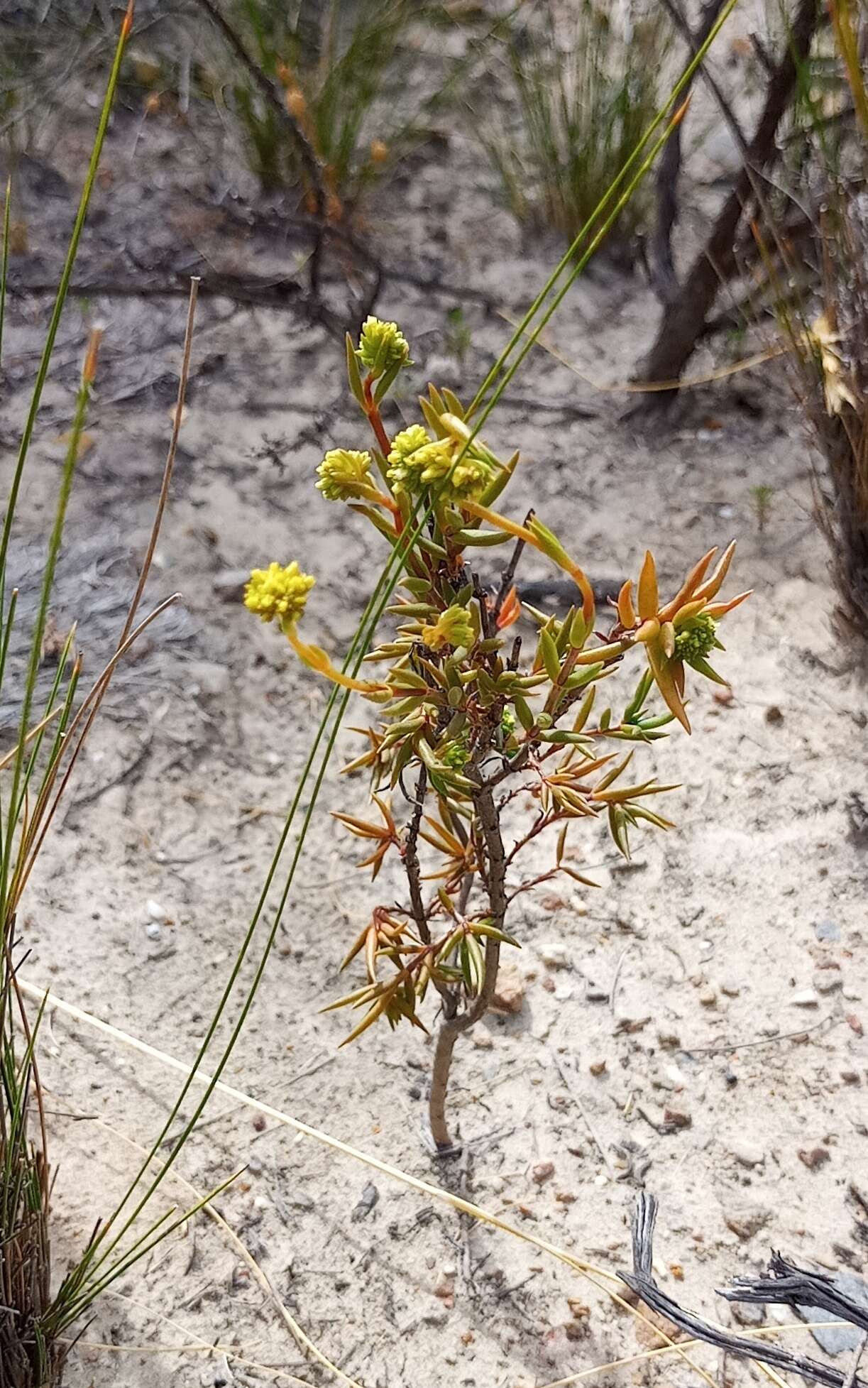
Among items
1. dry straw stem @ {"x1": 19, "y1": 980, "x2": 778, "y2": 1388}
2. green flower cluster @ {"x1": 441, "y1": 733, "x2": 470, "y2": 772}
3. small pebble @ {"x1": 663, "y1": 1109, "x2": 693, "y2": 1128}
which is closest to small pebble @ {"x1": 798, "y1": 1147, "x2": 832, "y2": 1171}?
small pebble @ {"x1": 663, "y1": 1109, "x2": 693, "y2": 1128}

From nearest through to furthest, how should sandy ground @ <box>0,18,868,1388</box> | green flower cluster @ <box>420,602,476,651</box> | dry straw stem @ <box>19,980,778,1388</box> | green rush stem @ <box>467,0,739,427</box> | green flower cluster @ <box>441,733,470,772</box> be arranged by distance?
green rush stem @ <box>467,0,739,427</box> < green flower cluster @ <box>420,602,476,651</box> < green flower cluster @ <box>441,733,470,772</box> < dry straw stem @ <box>19,980,778,1388</box> < sandy ground @ <box>0,18,868,1388</box>

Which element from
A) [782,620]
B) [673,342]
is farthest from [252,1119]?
[673,342]

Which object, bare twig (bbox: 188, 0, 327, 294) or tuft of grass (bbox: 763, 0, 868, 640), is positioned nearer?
tuft of grass (bbox: 763, 0, 868, 640)

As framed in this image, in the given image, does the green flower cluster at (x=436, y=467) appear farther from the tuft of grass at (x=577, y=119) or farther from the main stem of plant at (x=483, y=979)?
the tuft of grass at (x=577, y=119)

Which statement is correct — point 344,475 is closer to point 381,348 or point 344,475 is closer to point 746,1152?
point 381,348

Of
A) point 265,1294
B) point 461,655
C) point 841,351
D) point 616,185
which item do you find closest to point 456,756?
point 461,655

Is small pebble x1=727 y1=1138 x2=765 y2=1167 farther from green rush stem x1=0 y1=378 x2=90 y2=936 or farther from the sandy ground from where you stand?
green rush stem x1=0 y1=378 x2=90 y2=936
